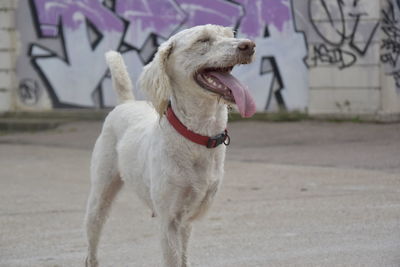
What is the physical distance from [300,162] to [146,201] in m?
7.21

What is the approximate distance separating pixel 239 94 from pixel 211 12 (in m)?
13.1

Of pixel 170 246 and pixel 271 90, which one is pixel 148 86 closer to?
pixel 170 246

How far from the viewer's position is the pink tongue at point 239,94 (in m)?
5.54

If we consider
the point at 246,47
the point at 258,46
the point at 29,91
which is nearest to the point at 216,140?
the point at 246,47

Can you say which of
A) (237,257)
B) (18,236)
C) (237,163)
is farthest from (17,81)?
(237,257)

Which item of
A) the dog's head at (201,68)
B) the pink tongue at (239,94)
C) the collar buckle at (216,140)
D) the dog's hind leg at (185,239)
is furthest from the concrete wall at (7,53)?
the pink tongue at (239,94)

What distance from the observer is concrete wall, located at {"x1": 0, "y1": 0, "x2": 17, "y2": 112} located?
20.1 m

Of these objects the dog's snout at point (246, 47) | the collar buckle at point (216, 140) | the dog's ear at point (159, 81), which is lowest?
the collar buckle at point (216, 140)

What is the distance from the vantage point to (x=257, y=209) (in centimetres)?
949

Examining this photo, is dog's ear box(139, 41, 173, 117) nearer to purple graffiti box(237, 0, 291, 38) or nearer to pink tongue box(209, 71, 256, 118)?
pink tongue box(209, 71, 256, 118)

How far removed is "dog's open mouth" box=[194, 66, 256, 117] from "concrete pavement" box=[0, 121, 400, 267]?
168 cm

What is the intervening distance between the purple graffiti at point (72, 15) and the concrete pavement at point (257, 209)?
13.4 feet

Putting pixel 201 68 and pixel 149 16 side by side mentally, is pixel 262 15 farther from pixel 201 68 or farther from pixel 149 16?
pixel 201 68

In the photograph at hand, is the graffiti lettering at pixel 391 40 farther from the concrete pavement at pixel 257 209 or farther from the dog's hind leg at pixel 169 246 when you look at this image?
the dog's hind leg at pixel 169 246
